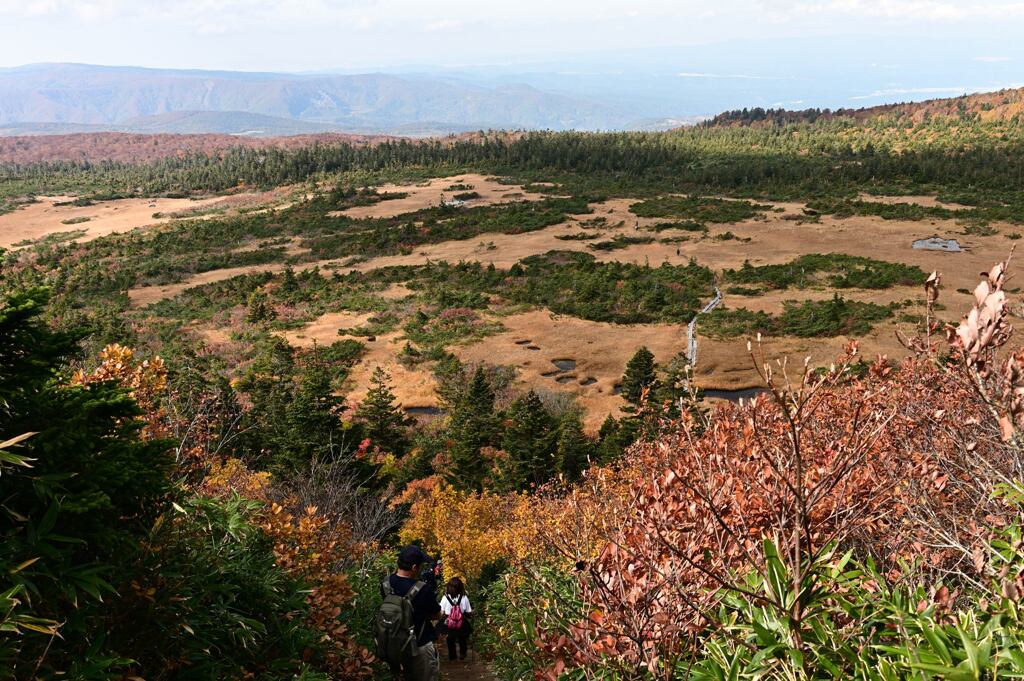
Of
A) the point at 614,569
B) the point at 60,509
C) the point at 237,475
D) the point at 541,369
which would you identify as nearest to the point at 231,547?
the point at 60,509

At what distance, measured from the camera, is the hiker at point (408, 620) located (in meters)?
6.54

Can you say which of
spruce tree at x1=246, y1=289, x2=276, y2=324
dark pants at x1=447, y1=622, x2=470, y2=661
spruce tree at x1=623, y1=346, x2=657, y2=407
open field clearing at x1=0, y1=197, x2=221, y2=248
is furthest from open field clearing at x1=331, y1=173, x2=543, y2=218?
dark pants at x1=447, y1=622, x2=470, y2=661

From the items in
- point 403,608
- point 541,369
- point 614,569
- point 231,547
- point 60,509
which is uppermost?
point 60,509

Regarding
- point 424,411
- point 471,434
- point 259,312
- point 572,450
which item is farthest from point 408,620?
point 259,312

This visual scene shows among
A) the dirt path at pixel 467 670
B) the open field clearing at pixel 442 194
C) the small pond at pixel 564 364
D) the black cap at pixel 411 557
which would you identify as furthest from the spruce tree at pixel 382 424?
the open field clearing at pixel 442 194

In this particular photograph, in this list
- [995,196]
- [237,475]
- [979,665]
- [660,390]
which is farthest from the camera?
[995,196]

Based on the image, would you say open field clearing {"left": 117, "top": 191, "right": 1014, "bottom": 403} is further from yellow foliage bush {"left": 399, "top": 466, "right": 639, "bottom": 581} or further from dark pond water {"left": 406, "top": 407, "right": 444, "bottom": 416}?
yellow foliage bush {"left": 399, "top": 466, "right": 639, "bottom": 581}

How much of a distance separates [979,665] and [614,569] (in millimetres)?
2559

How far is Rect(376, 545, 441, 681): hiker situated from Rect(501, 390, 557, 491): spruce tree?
17.2m

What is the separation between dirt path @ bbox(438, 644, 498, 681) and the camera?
9.45 m

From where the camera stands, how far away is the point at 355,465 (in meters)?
22.1

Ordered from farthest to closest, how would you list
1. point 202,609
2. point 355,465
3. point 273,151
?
point 273,151 < point 355,465 < point 202,609

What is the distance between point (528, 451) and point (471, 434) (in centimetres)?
343

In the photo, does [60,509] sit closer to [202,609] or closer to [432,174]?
[202,609]
